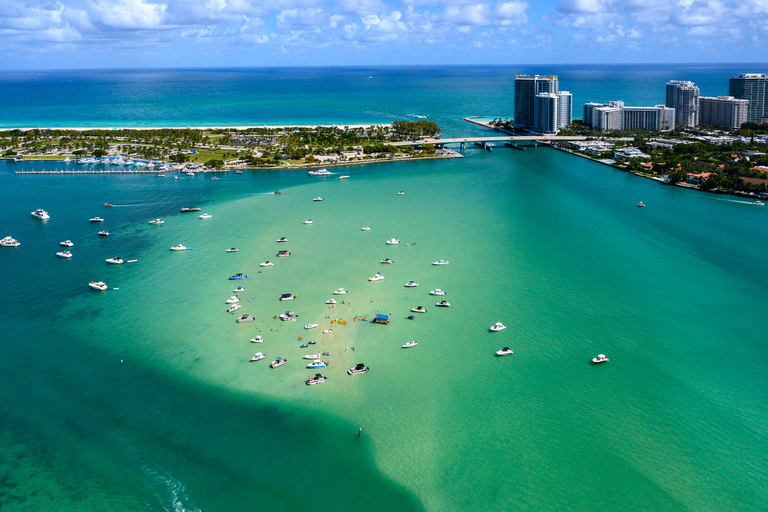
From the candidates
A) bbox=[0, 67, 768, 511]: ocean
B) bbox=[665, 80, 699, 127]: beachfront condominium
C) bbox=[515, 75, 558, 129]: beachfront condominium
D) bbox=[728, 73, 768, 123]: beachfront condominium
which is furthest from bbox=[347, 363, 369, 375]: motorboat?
bbox=[728, 73, 768, 123]: beachfront condominium

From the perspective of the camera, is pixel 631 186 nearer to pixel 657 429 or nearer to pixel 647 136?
pixel 647 136

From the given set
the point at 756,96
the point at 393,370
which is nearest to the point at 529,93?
the point at 756,96

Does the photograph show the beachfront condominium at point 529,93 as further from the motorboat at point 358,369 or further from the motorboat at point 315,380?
the motorboat at point 315,380

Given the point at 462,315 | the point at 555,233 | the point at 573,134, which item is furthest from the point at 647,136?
the point at 462,315

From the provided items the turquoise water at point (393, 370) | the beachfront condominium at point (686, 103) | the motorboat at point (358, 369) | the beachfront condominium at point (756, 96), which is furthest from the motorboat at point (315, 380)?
the beachfront condominium at point (756, 96)

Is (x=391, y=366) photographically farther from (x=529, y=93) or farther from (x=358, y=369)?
(x=529, y=93)

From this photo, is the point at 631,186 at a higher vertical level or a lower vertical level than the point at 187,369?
higher
